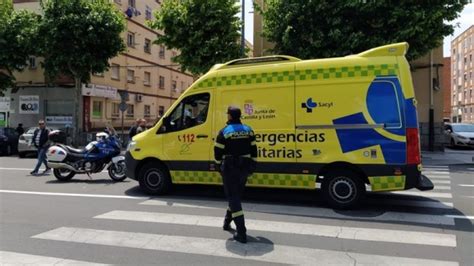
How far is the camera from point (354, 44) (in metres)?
17.4

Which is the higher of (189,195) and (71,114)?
(71,114)

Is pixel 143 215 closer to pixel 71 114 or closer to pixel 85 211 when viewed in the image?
pixel 85 211

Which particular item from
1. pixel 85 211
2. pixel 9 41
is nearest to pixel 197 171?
pixel 85 211

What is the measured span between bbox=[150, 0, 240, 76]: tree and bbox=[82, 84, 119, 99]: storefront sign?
8779 mm

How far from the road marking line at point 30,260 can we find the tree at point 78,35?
19.3m

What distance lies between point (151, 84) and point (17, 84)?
11063mm

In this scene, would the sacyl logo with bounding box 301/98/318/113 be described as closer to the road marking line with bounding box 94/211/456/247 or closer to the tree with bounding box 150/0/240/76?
the road marking line with bounding box 94/211/456/247

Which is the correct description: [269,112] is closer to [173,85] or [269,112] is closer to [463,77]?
[173,85]

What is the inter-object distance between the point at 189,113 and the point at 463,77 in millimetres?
85768

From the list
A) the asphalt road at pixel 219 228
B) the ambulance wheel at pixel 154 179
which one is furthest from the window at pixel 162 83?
the ambulance wheel at pixel 154 179

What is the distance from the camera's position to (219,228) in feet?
20.8

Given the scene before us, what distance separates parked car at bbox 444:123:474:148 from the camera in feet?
80.7

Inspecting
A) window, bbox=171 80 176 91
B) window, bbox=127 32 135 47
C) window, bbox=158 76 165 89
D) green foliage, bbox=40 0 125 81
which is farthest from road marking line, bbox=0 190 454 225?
window, bbox=171 80 176 91

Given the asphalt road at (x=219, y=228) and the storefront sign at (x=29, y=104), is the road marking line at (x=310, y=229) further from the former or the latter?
the storefront sign at (x=29, y=104)
